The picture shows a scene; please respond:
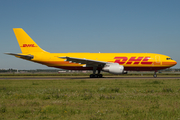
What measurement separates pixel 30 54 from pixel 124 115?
3197 centimetres

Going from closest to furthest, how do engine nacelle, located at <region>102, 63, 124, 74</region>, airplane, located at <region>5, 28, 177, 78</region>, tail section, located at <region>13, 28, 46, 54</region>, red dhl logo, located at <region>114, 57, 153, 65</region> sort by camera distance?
engine nacelle, located at <region>102, 63, 124, 74</region>, airplane, located at <region>5, 28, 177, 78</region>, red dhl logo, located at <region>114, 57, 153, 65</region>, tail section, located at <region>13, 28, 46, 54</region>

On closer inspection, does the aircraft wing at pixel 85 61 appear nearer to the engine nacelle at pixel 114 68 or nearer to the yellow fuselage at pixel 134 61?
the engine nacelle at pixel 114 68

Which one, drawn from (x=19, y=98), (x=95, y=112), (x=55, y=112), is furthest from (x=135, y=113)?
(x=19, y=98)

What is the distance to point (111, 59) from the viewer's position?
1356 inches

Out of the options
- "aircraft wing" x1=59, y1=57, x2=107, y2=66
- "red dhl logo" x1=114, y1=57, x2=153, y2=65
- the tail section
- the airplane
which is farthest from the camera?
the tail section

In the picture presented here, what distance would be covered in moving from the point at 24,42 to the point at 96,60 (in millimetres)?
14305

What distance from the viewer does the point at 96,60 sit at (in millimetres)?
35000

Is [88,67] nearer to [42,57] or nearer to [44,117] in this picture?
[42,57]

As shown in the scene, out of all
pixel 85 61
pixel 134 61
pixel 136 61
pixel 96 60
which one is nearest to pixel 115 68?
pixel 134 61

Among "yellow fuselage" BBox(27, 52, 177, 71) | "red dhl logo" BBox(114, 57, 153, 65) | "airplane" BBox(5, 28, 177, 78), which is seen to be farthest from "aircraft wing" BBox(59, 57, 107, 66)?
"red dhl logo" BBox(114, 57, 153, 65)

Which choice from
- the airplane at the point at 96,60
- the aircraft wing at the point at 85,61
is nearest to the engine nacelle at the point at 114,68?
the airplane at the point at 96,60

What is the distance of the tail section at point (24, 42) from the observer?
123 feet

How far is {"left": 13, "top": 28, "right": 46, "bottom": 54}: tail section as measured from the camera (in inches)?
1476

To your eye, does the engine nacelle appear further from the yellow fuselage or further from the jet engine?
the yellow fuselage
